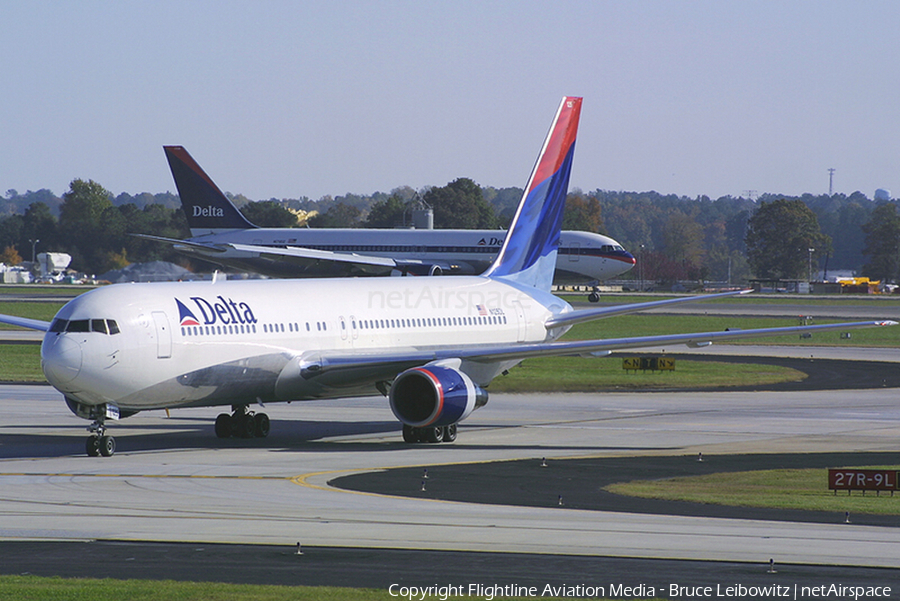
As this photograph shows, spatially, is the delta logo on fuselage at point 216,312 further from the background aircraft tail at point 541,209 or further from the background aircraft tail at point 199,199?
the background aircraft tail at point 199,199

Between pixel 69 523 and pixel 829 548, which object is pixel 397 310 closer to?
pixel 69 523

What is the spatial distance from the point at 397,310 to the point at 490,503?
14.3 m

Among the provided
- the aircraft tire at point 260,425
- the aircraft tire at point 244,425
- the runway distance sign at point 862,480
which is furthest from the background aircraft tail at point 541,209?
the runway distance sign at point 862,480

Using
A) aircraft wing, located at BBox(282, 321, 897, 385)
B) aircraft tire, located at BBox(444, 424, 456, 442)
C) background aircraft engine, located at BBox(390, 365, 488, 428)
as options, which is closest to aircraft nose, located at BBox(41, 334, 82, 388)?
aircraft wing, located at BBox(282, 321, 897, 385)

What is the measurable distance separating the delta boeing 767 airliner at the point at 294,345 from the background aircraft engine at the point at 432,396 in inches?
1.6

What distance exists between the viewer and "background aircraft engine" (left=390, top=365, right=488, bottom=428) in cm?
3158

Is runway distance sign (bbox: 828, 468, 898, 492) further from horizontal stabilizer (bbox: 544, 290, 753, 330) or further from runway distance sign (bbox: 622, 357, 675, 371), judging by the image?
runway distance sign (bbox: 622, 357, 675, 371)

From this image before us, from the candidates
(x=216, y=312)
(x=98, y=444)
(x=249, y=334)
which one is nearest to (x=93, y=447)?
(x=98, y=444)

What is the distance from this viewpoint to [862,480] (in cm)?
2417

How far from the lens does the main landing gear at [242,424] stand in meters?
34.2

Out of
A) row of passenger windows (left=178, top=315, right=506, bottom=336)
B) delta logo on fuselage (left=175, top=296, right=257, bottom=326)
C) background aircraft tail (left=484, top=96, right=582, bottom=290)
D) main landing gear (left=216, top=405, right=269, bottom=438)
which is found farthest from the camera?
background aircraft tail (left=484, top=96, right=582, bottom=290)

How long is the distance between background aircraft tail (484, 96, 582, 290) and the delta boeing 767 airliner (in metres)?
2.09

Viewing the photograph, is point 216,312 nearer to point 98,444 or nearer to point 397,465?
point 98,444

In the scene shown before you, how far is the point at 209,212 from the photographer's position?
4031 inches
